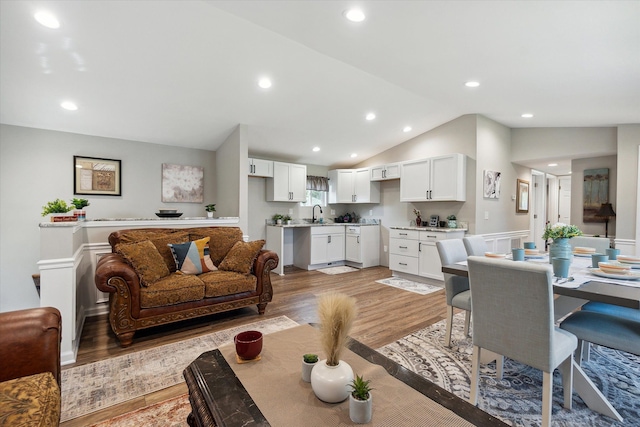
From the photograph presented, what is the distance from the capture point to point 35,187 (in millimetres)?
3926

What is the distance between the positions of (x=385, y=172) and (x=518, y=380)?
426cm

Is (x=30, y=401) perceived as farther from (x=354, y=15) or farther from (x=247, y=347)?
(x=354, y=15)

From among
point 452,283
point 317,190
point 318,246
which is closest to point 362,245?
point 318,246

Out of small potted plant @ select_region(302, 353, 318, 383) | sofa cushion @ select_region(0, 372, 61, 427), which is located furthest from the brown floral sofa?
small potted plant @ select_region(302, 353, 318, 383)

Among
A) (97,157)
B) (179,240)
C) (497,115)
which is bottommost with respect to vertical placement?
(179,240)

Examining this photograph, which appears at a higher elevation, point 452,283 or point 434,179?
point 434,179

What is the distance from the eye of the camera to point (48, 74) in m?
2.92

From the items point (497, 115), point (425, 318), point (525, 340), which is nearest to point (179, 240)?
point (425, 318)

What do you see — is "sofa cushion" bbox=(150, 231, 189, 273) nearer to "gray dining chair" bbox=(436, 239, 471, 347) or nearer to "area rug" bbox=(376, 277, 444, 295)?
"gray dining chair" bbox=(436, 239, 471, 347)

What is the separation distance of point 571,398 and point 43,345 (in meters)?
2.92

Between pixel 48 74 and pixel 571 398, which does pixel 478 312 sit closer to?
pixel 571 398

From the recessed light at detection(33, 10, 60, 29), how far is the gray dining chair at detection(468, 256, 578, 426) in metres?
3.62

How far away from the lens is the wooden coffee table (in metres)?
0.98

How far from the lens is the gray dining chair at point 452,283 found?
2.44 metres
